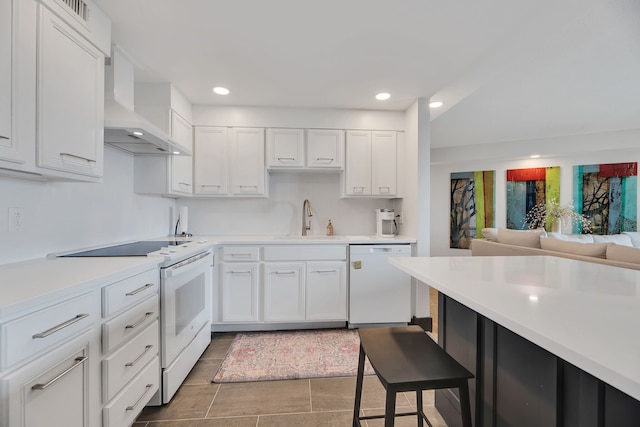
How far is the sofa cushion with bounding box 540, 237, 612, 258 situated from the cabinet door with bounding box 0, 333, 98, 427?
3.66 meters

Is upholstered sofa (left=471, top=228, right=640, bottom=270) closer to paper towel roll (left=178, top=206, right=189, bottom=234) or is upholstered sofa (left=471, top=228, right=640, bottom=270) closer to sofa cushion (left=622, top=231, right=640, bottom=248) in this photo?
sofa cushion (left=622, top=231, right=640, bottom=248)

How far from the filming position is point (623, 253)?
2.24m

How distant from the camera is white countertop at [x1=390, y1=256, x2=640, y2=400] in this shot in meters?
0.52

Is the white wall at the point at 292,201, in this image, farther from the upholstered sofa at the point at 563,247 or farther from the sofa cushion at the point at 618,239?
the sofa cushion at the point at 618,239

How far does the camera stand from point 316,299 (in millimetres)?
2766

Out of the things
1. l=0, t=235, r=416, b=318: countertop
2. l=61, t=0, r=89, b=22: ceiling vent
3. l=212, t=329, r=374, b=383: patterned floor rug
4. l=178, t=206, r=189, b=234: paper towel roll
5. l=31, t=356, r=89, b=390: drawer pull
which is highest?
l=61, t=0, r=89, b=22: ceiling vent

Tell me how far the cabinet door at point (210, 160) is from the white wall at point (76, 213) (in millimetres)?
511

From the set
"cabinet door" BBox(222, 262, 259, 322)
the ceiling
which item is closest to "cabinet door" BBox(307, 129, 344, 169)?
the ceiling

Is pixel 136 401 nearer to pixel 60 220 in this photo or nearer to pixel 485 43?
pixel 60 220

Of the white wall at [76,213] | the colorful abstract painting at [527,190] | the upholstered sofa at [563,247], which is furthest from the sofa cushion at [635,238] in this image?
the white wall at [76,213]

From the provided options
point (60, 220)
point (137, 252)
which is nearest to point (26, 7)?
point (60, 220)

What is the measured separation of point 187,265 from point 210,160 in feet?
4.73

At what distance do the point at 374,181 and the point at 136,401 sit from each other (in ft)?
8.78

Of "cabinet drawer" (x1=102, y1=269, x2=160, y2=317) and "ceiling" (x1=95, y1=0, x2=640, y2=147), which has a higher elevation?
"ceiling" (x1=95, y1=0, x2=640, y2=147)
